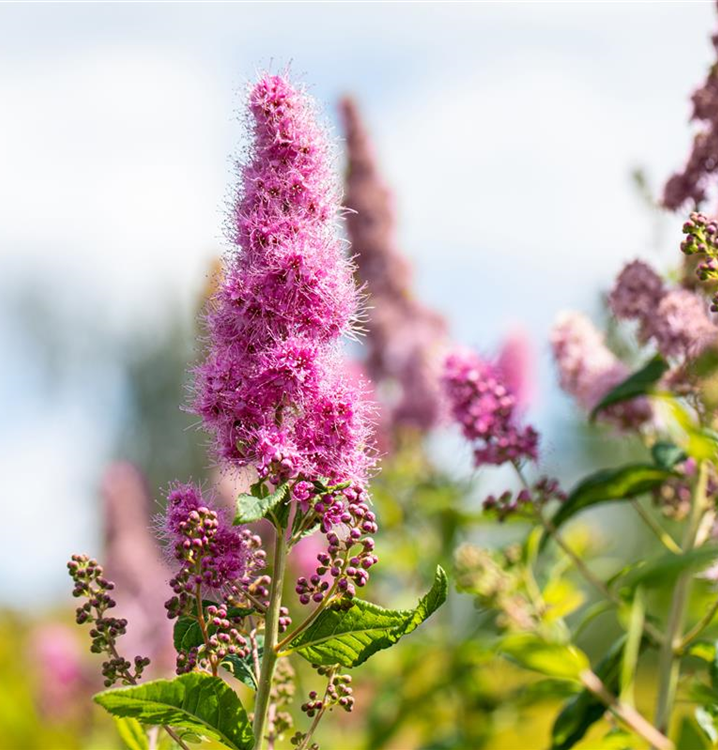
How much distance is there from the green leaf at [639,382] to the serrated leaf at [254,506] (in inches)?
46.2

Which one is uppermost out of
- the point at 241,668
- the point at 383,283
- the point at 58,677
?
the point at 383,283

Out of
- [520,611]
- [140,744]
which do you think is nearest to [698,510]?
[520,611]

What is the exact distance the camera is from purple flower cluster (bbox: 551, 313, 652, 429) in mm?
3094

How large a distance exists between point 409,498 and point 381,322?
1.22 meters

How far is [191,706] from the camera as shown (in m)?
1.77

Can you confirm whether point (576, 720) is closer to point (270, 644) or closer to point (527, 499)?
point (527, 499)

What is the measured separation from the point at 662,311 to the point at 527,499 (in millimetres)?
566

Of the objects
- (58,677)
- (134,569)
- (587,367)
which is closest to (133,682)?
(587,367)

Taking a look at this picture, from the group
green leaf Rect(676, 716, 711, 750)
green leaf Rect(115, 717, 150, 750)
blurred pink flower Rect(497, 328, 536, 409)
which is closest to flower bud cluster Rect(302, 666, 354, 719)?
green leaf Rect(115, 717, 150, 750)

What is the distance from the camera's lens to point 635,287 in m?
2.86

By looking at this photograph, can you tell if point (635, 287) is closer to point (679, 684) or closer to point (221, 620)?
point (679, 684)

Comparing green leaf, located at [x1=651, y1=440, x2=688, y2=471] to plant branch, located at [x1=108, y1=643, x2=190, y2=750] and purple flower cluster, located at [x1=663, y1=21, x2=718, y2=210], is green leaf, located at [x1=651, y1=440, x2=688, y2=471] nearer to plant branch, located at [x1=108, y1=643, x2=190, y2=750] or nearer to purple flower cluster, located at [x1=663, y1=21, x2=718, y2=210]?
purple flower cluster, located at [x1=663, y1=21, x2=718, y2=210]

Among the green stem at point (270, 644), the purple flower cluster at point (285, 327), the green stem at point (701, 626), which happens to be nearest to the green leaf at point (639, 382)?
the green stem at point (701, 626)

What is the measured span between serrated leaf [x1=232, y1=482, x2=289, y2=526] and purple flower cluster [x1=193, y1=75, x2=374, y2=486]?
49 mm
